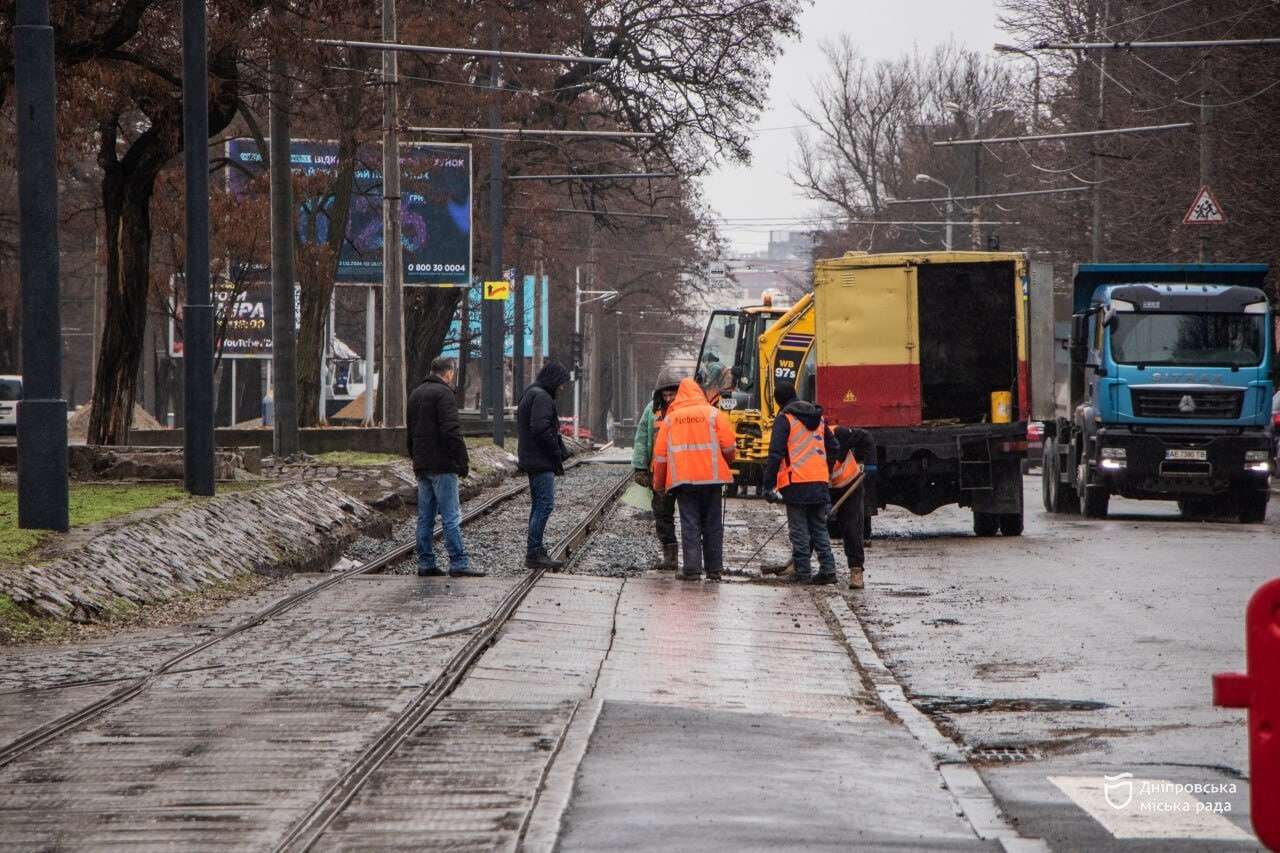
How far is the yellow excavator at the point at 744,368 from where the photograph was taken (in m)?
34.1

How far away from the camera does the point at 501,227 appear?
46.6 m

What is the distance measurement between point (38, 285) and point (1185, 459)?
1571 centimetres

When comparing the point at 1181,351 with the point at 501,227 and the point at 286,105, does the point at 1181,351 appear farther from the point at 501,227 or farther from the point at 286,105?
the point at 501,227

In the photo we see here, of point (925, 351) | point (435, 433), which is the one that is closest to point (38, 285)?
point (435, 433)

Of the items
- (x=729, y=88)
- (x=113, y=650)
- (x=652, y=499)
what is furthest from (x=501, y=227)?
(x=113, y=650)

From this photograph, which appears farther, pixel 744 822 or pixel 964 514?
pixel 964 514

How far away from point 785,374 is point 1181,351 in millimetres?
8678

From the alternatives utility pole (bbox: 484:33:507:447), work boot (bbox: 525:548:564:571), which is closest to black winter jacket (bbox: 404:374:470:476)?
work boot (bbox: 525:548:564:571)

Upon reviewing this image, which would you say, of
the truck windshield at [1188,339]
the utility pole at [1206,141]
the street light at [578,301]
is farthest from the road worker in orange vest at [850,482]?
the street light at [578,301]

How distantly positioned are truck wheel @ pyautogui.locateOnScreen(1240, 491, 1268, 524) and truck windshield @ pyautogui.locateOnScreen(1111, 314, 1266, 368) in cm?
164

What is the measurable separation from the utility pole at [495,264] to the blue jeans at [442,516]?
2552 cm

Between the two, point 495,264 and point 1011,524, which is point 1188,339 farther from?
point 495,264

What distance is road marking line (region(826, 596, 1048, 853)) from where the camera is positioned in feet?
22.7

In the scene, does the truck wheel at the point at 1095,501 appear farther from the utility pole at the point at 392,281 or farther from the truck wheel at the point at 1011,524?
the utility pole at the point at 392,281
